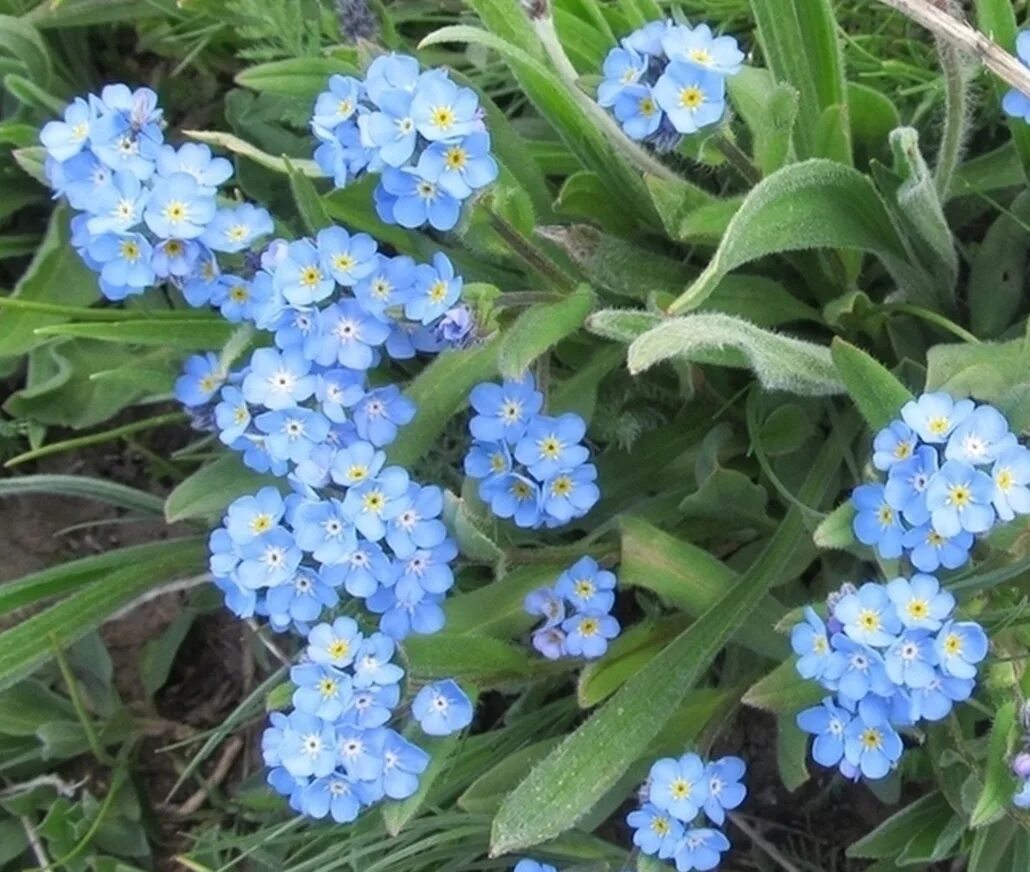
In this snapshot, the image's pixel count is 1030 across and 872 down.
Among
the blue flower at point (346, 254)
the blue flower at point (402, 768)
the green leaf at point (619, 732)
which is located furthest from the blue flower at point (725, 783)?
the blue flower at point (346, 254)

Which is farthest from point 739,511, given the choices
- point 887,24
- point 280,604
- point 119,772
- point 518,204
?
point 119,772

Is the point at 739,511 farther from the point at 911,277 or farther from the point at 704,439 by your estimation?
the point at 911,277

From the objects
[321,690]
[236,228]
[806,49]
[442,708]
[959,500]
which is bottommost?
[442,708]

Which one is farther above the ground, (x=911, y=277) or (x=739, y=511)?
(x=911, y=277)

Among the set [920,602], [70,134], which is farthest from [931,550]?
[70,134]

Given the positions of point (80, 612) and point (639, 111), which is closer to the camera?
point (639, 111)

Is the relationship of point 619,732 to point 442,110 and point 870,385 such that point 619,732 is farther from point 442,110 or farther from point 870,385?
point 442,110

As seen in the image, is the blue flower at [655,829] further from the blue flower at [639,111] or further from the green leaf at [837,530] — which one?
the blue flower at [639,111]
